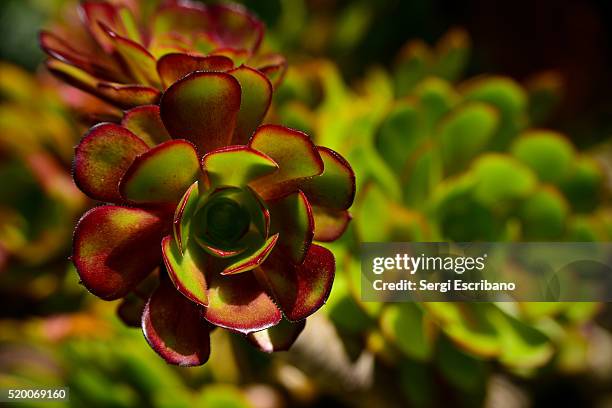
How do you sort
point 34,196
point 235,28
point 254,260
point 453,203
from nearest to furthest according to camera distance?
1. point 254,260
2. point 235,28
3. point 453,203
4. point 34,196

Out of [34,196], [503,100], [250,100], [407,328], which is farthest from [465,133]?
[34,196]

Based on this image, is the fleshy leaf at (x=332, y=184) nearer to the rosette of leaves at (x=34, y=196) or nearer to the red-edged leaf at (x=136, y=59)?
the red-edged leaf at (x=136, y=59)

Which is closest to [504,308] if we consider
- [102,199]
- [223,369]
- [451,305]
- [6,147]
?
[451,305]

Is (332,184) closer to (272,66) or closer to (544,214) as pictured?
(272,66)

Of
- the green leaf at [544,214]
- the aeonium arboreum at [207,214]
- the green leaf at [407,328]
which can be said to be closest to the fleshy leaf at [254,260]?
the aeonium arboreum at [207,214]

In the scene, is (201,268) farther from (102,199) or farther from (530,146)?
(530,146)

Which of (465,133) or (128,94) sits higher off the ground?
(465,133)
